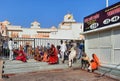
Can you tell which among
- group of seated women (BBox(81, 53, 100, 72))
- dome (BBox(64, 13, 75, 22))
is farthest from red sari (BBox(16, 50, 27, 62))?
dome (BBox(64, 13, 75, 22))

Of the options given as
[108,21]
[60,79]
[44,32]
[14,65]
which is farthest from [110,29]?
[44,32]

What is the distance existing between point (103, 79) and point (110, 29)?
2961 mm

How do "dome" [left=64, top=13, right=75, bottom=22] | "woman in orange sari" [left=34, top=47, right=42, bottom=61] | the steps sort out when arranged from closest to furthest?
the steps, "woman in orange sari" [left=34, top=47, right=42, bottom=61], "dome" [left=64, top=13, right=75, bottom=22]

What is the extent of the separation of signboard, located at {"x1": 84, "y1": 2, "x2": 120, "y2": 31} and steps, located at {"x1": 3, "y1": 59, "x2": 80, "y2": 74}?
115 inches

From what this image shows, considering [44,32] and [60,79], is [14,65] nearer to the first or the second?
[60,79]

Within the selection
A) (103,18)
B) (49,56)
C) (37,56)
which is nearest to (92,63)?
(103,18)

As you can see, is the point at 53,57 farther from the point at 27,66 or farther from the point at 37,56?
the point at 27,66

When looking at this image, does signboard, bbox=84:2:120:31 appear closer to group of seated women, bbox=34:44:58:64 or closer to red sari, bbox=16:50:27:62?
group of seated women, bbox=34:44:58:64

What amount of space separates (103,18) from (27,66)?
18.7ft

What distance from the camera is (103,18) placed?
14.5 m

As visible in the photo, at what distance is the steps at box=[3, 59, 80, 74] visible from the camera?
50.4 feet

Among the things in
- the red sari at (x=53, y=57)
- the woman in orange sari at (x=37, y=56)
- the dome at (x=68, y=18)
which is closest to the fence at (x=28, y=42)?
the woman in orange sari at (x=37, y=56)

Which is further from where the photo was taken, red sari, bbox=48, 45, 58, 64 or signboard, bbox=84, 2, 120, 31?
red sari, bbox=48, 45, 58, 64

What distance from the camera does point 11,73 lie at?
15164 millimetres
